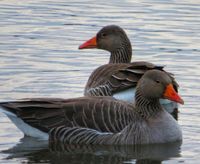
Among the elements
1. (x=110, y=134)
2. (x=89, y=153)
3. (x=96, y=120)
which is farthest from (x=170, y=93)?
(x=89, y=153)

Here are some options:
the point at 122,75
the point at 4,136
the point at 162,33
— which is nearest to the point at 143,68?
the point at 122,75

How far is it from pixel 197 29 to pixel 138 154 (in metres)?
9.03

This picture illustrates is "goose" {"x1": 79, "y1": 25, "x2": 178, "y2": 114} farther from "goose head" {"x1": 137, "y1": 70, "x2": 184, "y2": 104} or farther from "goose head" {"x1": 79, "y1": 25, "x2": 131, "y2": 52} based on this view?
"goose head" {"x1": 137, "y1": 70, "x2": 184, "y2": 104}

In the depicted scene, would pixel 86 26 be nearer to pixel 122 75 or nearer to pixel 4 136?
pixel 122 75

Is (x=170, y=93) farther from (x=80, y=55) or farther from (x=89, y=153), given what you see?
(x=80, y=55)

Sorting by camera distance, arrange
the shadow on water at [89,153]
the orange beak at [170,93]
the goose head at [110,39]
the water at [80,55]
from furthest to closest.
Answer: the goose head at [110,39] → the orange beak at [170,93] → the water at [80,55] → the shadow on water at [89,153]

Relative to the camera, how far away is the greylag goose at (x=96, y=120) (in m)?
15.2

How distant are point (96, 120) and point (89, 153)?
1.83 ft

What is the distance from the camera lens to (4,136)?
1538cm

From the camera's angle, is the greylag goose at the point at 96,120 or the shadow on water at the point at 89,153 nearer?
the shadow on water at the point at 89,153

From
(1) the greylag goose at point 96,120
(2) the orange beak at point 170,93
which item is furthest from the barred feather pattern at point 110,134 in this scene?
(2) the orange beak at point 170,93

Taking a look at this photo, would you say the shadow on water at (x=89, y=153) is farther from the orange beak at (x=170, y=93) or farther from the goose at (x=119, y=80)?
the goose at (x=119, y=80)

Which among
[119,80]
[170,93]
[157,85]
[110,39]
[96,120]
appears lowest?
[96,120]

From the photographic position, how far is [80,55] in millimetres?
21203
